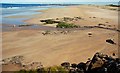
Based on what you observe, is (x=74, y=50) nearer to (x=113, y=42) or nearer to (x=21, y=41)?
(x=113, y=42)

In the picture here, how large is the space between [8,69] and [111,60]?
18.3 feet

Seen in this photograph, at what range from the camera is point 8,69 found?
12875 millimetres

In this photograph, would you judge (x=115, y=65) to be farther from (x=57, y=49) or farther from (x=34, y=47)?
(x=34, y=47)

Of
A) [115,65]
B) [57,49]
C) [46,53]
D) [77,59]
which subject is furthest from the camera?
[57,49]

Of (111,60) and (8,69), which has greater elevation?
(111,60)

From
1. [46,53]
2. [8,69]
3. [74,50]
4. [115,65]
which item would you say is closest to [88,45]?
[74,50]

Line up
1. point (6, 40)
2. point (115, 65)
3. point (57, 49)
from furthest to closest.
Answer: point (6, 40) < point (57, 49) < point (115, 65)

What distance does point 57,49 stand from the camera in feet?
55.4

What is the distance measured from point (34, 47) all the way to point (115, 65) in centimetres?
901

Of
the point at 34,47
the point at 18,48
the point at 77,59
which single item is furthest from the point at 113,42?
the point at 18,48

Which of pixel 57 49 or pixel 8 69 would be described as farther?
pixel 57 49

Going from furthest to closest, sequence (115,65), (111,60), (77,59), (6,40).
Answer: (6,40) → (77,59) → (111,60) → (115,65)

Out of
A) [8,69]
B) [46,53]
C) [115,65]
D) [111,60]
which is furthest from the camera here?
[46,53]

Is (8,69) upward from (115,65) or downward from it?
downward
